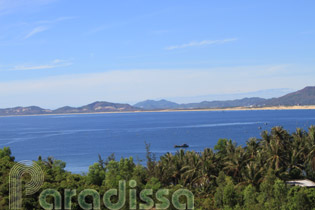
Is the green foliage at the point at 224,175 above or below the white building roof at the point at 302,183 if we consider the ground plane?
above

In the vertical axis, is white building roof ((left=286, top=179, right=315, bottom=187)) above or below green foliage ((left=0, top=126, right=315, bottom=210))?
below

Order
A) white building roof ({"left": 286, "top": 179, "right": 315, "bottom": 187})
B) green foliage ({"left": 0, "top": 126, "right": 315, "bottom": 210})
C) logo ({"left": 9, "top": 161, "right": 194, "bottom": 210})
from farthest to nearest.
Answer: white building roof ({"left": 286, "top": 179, "right": 315, "bottom": 187})
green foliage ({"left": 0, "top": 126, "right": 315, "bottom": 210})
logo ({"left": 9, "top": 161, "right": 194, "bottom": 210})

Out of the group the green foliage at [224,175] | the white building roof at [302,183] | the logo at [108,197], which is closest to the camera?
the logo at [108,197]

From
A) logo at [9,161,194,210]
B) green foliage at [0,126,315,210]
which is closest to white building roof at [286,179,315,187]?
green foliage at [0,126,315,210]

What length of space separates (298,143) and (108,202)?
3391 centimetres

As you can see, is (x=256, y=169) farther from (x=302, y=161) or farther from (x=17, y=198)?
(x=17, y=198)

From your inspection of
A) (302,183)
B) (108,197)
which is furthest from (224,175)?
(108,197)

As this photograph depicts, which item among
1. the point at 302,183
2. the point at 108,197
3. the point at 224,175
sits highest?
the point at 224,175

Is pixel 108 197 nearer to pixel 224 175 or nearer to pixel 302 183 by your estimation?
pixel 224 175

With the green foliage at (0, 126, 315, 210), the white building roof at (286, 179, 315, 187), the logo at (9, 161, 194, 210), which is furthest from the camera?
the white building roof at (286, 179, 315, 187)

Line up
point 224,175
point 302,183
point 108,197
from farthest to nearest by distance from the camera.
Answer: point 302,183 < point 224,175 < point 108,197

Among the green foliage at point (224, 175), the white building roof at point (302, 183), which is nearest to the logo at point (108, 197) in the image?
the green foliage at point (224, 175)

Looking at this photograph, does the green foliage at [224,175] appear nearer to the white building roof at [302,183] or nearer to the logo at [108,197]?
the logo at [108,197]

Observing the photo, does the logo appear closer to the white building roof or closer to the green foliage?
the green foliage
